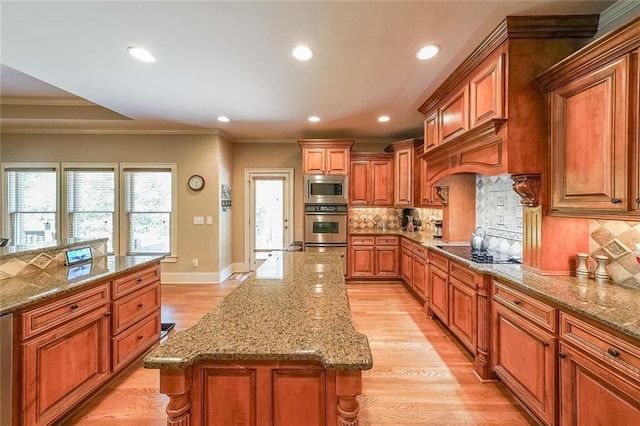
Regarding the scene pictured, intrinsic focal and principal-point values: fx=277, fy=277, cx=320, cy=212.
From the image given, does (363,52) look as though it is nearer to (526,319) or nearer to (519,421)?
(526,319)

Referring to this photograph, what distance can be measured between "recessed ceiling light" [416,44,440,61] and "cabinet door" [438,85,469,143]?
1.49 ft

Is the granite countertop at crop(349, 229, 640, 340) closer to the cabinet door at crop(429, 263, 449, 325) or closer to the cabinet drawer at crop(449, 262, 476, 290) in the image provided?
the cabinet drawer at crop(449, 262, 476, 290)

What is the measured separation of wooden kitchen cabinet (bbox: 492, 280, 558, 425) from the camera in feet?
5.24

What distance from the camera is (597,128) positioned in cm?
161

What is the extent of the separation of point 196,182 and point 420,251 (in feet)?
12.8

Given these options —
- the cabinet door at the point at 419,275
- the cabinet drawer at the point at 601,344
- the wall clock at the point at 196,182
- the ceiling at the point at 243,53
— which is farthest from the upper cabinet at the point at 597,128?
the wall clock at the point at 196,182

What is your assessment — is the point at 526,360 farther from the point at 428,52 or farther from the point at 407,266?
the point at 407,266

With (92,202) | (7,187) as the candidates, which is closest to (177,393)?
(92,202)

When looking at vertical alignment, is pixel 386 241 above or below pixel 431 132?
below

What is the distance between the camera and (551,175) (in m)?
1.94

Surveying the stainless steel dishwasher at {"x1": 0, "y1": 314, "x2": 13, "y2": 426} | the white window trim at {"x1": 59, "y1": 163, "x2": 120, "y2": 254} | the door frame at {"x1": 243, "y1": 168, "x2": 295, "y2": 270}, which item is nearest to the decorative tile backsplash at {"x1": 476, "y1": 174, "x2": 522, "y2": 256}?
the door frame at {"x1": 243, "y1": 168, "x2": 295, "y2": 270}

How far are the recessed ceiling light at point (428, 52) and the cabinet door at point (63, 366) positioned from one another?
3.22 meters

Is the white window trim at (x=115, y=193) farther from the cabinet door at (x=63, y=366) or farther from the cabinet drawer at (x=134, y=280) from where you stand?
the cabinet door at (x=63, y=366)

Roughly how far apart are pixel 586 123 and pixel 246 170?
5.10 metres
